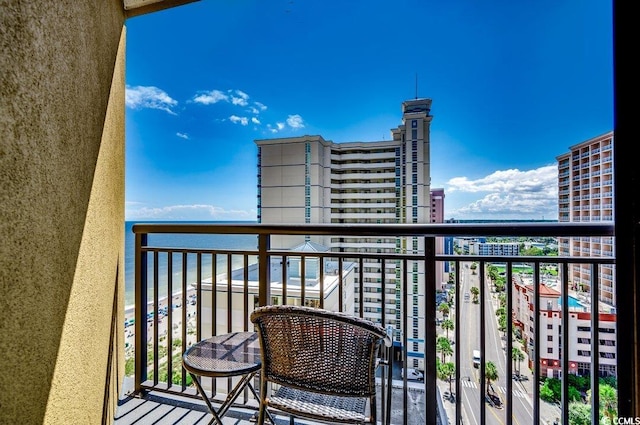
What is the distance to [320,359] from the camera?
4.13 ft

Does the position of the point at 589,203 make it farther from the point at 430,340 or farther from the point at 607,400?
the point at 430,340

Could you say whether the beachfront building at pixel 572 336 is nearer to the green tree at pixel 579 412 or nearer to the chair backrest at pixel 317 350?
the green tree at pixel 579 412

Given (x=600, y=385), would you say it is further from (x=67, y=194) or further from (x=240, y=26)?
(x=240, y=26)

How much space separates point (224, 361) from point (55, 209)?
3.39 feet

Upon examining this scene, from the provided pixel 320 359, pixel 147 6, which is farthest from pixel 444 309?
pixel 147 6

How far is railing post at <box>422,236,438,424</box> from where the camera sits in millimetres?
1695

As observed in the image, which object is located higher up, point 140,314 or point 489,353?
point 140,314

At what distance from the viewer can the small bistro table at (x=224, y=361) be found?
4.68ft

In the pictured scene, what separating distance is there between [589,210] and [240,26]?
5.62 meters

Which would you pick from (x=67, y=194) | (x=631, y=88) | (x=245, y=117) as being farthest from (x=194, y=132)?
(x=631, y=88)

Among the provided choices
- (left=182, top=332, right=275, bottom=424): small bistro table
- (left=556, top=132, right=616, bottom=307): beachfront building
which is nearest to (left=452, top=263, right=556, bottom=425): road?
(left=556, top=132, right=616, bottom=307): beachfront building

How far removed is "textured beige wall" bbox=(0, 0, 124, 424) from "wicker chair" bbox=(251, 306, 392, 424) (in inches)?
29.5

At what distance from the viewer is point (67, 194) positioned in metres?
1.17

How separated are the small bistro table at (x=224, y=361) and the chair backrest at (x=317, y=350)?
0.21 meters
